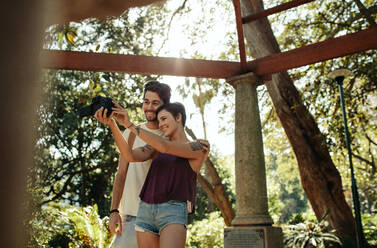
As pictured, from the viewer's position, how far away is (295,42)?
39.2 ft

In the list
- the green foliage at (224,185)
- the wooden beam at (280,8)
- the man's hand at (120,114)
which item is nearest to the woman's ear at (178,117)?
the man's hand at (120,114)

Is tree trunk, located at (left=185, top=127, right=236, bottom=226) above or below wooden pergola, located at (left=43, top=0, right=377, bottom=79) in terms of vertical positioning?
below

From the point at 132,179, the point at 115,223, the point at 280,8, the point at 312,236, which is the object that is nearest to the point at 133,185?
the point at 132,179

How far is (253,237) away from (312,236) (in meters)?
5.41

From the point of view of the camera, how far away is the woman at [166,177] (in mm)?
2254

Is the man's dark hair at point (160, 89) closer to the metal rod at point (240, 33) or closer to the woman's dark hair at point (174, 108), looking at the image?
the woman's dark hair at point (174, 108)

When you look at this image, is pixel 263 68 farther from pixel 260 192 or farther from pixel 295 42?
pixel 295 42

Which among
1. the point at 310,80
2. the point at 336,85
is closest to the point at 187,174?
the point at 336,85

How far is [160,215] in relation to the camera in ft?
7.55

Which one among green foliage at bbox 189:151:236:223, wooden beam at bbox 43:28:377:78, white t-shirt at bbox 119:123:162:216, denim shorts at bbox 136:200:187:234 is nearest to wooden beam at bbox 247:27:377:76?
wooden beam at bbox 43:28:377:78

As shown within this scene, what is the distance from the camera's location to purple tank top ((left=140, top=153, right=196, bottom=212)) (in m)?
2.37

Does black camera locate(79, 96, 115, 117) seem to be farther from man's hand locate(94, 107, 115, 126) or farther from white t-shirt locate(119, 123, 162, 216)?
white t-shirt locate(119, 123, 162, 216)

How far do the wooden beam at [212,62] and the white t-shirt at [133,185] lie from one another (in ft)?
6.48

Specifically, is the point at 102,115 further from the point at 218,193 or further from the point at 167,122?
the point at 218,193
